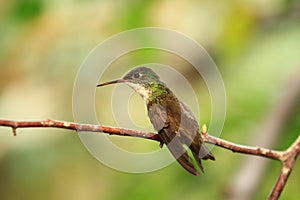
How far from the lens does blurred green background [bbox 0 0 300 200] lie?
2.16 meters

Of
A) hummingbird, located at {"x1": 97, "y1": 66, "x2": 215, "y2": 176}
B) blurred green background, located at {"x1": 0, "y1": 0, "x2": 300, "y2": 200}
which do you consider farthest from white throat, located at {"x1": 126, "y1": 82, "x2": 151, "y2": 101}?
blurred green background, located at {"x1": 0, "y1": 0, "x2": 300, "y2": 200}

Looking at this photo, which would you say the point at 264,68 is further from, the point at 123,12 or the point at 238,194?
the point at 238,194

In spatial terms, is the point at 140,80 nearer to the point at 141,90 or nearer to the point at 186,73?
the point at 141,90

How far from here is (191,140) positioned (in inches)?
25.3

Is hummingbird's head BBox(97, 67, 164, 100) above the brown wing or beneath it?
above

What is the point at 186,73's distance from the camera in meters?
2.50

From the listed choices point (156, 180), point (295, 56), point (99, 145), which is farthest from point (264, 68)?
point (99, 145)

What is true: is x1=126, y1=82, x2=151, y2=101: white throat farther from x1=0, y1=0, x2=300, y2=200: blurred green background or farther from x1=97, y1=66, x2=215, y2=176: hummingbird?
x1=0, y1=0, x2=300, y2=200: blurred green background

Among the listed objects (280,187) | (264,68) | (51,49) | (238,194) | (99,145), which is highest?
(51,49)

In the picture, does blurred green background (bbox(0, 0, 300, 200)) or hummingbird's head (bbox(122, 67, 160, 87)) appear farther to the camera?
blurred green background (bbox(0, 0, 300, 200))

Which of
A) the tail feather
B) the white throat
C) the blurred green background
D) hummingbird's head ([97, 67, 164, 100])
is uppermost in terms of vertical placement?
the blurred green background

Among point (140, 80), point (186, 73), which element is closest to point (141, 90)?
point (140, 80)

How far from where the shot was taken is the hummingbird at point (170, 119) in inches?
25.4

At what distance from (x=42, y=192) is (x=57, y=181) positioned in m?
0.11
